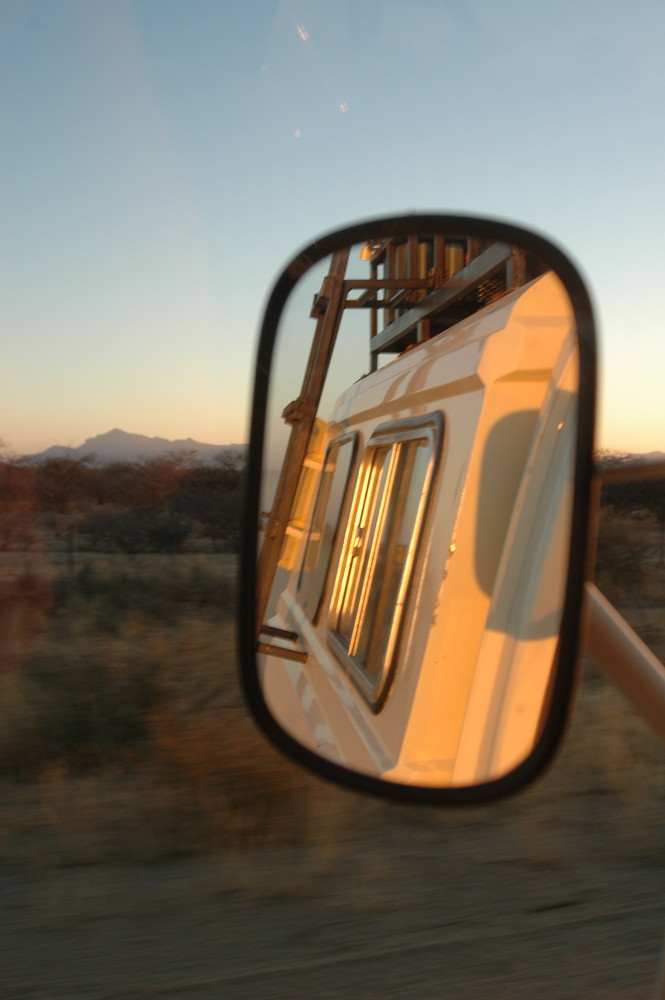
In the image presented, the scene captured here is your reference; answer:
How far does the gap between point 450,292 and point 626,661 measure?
2.36 ft

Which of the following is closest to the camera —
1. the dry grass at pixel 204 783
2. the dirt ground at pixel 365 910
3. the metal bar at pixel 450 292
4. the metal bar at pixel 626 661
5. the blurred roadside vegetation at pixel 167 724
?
the metal bar at pixel 626 661

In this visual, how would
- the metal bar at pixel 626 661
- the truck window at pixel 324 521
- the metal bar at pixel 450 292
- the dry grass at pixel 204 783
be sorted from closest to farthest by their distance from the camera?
the metal bar at pixel 626 661 < the metal bar at pixel 450 292 < the truck window at pixel 324 521 < the dry grass at pixel 204 783

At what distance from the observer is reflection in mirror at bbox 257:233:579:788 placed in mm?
1383

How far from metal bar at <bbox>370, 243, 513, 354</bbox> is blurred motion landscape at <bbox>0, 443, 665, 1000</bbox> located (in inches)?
90.8

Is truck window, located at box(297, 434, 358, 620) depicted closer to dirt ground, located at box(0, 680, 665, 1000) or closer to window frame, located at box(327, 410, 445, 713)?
window frame, located at box(327, 410, 445, 713)

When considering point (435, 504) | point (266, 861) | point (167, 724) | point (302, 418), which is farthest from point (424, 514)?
point (167, 724)

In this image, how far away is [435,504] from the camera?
1574mm

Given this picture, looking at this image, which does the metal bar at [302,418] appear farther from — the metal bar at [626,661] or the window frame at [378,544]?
the metal bar at [626,661]

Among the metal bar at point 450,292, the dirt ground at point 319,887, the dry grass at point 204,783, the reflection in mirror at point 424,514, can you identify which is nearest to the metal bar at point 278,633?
the reflection in mirror at point 424,514

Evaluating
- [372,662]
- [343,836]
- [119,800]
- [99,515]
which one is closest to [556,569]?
[372,662]

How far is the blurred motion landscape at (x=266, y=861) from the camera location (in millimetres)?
3350

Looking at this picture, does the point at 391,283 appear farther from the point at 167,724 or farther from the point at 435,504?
the point at 167,724

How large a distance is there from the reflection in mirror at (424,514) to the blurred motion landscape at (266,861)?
5.90ft

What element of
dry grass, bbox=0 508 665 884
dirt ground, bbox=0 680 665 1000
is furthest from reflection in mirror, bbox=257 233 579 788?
dry grass, bbox=0 508 665 884
